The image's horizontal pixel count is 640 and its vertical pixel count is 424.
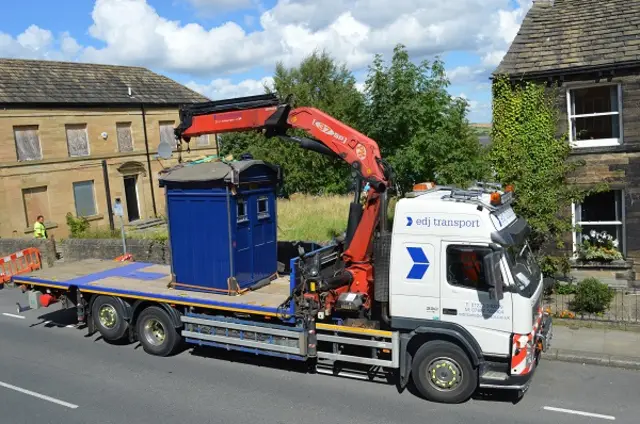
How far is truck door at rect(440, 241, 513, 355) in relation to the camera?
7.45 metres

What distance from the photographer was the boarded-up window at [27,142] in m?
23.5

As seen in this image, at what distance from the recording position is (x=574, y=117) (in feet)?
44.3

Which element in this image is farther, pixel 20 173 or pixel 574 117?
pixel 20 173

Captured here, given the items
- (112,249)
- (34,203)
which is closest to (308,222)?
(112,249)

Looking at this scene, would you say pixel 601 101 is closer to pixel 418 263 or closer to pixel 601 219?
pixel 601 219

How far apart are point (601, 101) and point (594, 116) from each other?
43cm

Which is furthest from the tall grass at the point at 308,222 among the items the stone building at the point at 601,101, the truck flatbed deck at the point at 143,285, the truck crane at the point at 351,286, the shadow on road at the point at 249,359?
the stone building at the point at 601,101

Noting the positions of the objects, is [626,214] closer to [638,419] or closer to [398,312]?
[638,419]

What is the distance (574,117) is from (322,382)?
358 inches

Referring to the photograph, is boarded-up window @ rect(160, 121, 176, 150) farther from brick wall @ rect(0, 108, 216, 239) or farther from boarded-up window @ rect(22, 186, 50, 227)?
boarded-up window @ rect(22, 186, 50, 227)

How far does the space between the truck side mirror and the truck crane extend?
0.05ft

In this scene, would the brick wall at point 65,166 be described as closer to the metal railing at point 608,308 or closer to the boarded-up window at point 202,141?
the boarded-up window at point 202,141

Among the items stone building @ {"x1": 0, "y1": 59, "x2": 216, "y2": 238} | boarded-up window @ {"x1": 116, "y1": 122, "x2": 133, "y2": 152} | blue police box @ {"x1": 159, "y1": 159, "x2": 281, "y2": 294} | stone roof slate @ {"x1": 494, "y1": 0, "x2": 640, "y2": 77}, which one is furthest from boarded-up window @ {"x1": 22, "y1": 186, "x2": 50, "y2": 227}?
stone roof slate @ {"x1": 494, "y1": 0, "x2": 640, "y2": 77}

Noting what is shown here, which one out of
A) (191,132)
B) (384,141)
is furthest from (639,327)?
(191,132)
